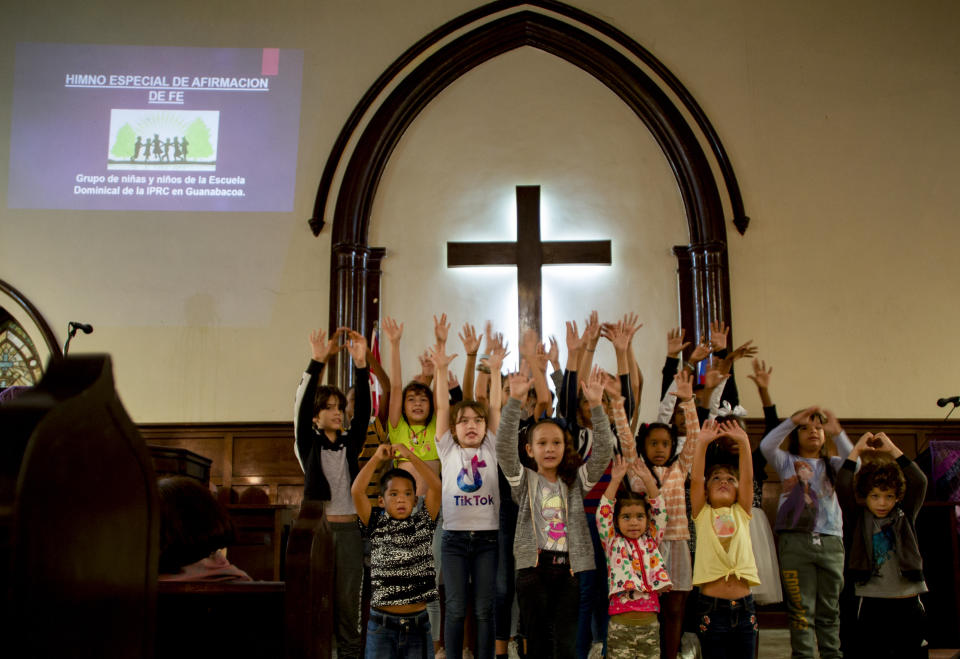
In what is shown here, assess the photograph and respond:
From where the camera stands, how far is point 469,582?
3.27m

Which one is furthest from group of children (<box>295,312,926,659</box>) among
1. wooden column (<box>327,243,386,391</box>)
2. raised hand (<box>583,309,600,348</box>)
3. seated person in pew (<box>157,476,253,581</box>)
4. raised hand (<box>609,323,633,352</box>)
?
seated person in pew (<box>157,476,253,581</box>)

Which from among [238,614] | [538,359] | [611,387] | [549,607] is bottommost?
[549,607]

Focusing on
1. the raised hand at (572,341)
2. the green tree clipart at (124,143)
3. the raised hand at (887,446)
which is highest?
the green tree clipart at (124,143)

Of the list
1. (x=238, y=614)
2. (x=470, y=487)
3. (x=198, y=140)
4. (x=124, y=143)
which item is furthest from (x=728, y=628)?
(x=124, y=143)

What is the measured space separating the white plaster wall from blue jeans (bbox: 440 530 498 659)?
247cm

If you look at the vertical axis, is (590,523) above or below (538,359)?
below

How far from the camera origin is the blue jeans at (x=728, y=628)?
3.18 m

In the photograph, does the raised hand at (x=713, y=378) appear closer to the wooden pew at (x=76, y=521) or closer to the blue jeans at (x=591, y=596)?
the blue jeans at (x=591, y=596)

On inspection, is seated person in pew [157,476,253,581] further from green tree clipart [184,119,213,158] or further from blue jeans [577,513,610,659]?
green tree clipart [184,119,213,158]

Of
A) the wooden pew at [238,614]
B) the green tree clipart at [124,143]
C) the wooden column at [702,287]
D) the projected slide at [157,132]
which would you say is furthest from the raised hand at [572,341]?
the green tree clipart at [124,143]

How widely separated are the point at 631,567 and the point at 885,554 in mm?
1237

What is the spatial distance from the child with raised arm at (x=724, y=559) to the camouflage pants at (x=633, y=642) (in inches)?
10.8

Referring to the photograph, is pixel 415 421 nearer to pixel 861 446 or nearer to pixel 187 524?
pixel 861 446

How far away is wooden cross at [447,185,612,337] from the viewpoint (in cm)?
557
